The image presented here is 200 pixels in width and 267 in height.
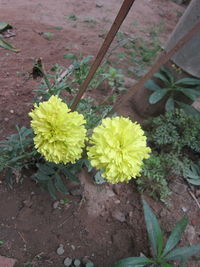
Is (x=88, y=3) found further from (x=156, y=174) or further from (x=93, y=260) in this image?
(x=93, y=260)

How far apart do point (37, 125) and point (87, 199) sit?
30.6 inches

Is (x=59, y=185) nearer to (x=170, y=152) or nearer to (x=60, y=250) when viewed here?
(x=60, y=250)

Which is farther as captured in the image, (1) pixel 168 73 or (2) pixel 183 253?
(1) pixel 168 73

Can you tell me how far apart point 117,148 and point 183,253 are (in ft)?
2.59

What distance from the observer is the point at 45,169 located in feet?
4.34

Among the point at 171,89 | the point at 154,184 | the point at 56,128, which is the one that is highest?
the point at 56,128

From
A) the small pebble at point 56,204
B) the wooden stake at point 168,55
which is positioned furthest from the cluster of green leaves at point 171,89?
the wooden stake at point 168,55

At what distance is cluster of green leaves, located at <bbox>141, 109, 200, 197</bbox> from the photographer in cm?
171

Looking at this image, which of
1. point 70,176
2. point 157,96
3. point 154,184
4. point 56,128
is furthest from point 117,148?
point 157,96

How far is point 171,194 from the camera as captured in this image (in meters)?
1.76

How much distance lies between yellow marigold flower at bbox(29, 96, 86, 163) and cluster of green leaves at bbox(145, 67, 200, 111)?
129 cm

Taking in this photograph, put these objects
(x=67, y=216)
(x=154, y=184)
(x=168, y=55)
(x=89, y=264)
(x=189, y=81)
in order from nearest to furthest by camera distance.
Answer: (x=168, y=55) → (x=89, y=264) → (x=67, y=216) → (x=154, y=184) → (x=189, y=81)

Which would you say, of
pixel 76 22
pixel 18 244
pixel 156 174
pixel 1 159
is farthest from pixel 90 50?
pixel 18 244

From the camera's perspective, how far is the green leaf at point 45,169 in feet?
4.31
